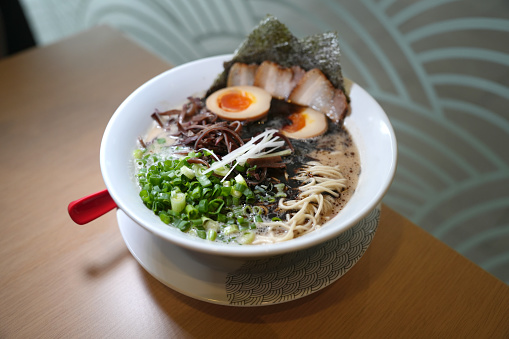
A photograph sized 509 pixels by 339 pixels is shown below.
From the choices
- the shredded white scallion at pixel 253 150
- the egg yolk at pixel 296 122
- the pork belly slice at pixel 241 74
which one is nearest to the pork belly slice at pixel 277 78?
the pork belly slice at pixel 241 74

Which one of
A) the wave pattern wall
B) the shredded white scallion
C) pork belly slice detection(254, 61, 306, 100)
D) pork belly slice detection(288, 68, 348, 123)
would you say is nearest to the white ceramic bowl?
pork belly slice detection(288, 68, 348, 123)

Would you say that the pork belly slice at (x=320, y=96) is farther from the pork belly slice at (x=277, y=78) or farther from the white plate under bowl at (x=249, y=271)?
the white plate under bowl at (x=249, y=271)

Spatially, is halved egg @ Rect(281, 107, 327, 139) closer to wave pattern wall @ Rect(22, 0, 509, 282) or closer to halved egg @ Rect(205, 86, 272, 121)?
halved egg @ Rect(205, 86, 272, 121)

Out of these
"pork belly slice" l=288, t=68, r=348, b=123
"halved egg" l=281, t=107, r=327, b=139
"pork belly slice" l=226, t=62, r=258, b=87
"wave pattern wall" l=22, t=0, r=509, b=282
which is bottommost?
"wave pattern wall" l=22, t=0, r=509, b=282

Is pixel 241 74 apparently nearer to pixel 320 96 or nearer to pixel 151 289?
pixel 320 96

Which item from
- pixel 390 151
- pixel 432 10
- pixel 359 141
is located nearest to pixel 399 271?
pixel 390 151

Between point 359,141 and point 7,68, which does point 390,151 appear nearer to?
point 359,141

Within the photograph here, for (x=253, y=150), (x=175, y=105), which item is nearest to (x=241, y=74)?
(x=175, y=105)
